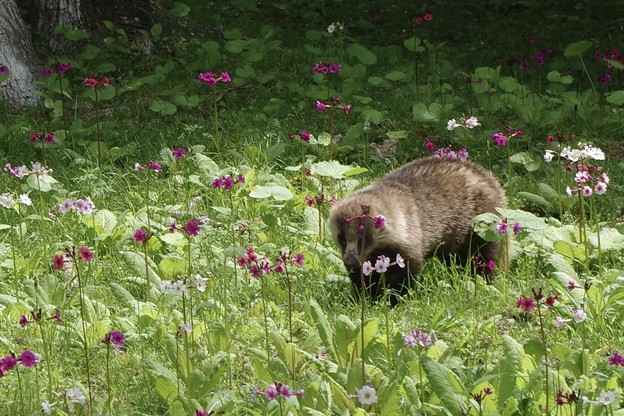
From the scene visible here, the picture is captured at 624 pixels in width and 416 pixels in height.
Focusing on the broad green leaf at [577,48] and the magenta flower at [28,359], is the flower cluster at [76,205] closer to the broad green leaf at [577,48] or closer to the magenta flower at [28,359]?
the magenta flower at [28,359]

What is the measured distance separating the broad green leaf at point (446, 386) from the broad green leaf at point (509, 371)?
16cm

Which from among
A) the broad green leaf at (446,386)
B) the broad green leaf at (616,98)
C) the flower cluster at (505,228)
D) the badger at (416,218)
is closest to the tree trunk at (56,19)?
the badger at (416,218)

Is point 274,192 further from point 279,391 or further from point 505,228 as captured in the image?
point 279,391

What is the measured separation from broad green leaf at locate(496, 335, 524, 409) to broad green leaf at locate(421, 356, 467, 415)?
0.54ft

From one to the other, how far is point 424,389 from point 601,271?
1.64 meters

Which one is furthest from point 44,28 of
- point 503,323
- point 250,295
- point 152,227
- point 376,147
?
point 503,323

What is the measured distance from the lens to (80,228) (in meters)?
6.51

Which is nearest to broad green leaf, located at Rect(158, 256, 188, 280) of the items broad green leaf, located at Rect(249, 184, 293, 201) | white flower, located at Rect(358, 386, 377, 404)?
broad green leaf, located at Rect(249, 184, 293, 201)

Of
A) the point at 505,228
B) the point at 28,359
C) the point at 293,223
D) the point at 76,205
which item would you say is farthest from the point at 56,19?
the point at 28,359

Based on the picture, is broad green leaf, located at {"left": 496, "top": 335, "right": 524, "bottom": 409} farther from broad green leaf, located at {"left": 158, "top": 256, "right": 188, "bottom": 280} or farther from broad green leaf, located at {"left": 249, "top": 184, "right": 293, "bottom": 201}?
broad green leaf, located at {"left": 249, "top": 184, "right": 293, "bottom": 201}

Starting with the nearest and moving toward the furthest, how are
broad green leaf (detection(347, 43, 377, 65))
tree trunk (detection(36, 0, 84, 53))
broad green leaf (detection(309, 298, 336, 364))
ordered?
1. broad green leaf (detection(309, 298, 336, 364))
2. broad green leaf (detection(347, 43, 377, 65))
3. tree trunk (detection(36, 0, 84, 53))

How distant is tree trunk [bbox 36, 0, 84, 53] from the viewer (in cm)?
1011

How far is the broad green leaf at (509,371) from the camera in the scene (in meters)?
4.02

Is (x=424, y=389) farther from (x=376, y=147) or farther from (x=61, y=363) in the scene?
(x=376, y=147)
